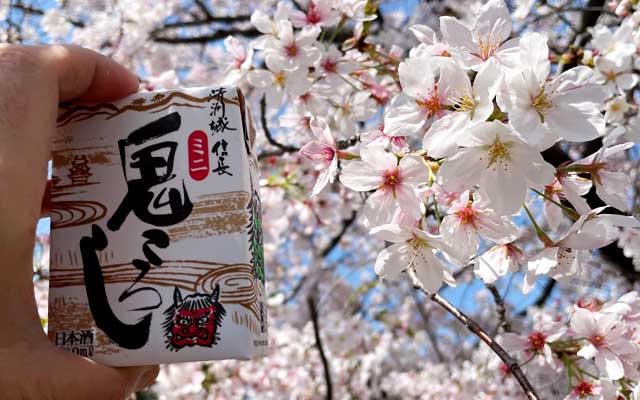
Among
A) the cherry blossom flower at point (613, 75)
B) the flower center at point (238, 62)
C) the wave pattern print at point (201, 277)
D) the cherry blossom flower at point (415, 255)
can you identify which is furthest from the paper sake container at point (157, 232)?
the cherry blossom flower at point (613, 75)

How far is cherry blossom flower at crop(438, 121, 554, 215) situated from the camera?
78cm

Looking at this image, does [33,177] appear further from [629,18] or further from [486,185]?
[629,18]

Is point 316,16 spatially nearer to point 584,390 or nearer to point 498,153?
point 498,153

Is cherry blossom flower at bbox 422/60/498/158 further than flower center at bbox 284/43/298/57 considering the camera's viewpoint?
No

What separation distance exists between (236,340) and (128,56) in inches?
110

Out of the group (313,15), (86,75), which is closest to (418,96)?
(86,75)

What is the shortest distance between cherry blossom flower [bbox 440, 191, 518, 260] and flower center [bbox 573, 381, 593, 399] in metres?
0.46

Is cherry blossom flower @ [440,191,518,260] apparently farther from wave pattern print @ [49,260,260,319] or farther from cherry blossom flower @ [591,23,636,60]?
cherry blossom flower @ [591,23,636,60]

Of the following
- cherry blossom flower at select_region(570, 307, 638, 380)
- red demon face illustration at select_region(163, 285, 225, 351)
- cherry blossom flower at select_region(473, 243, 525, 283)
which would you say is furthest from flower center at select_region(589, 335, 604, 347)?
red demon face illustration at select_region(163, 285, 225, 351)

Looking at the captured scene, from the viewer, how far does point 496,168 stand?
0.82 meters

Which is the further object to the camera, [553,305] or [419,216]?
[553,305]

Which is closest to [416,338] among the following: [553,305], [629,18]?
[553,305]

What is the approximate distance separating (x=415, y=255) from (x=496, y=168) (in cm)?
22

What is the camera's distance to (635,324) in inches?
47.8
